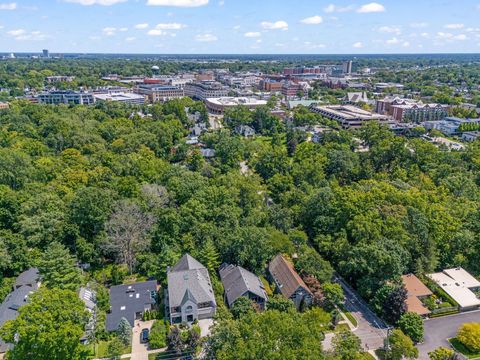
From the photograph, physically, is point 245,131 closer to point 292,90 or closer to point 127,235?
point 127,235

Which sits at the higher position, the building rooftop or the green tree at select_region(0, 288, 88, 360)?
the building rooftop

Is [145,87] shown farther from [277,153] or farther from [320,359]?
[320,359]

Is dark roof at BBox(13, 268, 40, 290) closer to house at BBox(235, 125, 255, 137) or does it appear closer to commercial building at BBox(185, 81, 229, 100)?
house at BBox(235, 125, 255, 137)

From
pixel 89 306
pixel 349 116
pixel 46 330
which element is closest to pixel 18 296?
pixel 89 306

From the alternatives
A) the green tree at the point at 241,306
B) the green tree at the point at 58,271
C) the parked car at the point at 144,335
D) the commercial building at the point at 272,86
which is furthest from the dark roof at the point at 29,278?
the commercial building at the point at 272,86

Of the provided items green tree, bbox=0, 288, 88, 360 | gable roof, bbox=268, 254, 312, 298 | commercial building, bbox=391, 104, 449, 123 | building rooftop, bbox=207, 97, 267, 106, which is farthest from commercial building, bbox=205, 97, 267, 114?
green tree, bbox=0, 288, 88, 360

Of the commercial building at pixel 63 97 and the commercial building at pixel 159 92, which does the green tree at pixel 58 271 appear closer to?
the commercial building at pixel 63 97
